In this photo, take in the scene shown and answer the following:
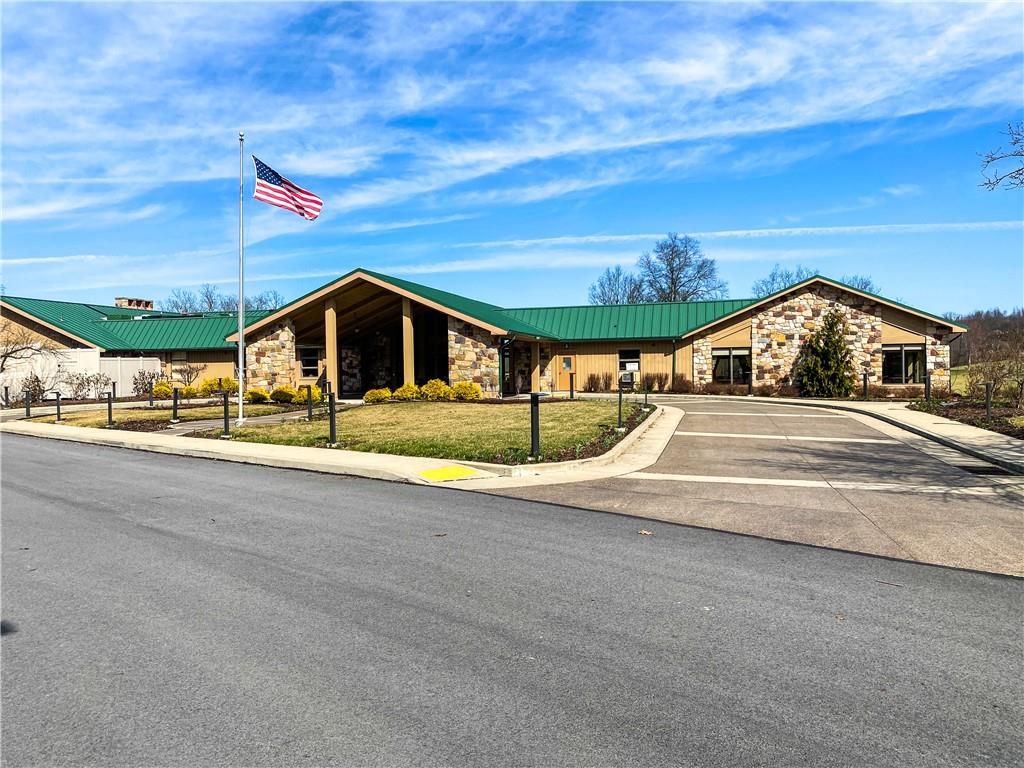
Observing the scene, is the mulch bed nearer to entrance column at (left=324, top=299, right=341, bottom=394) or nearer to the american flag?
the american flag

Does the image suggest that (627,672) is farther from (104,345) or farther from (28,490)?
(104,345)

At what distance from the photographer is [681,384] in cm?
3472

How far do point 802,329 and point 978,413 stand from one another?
43.2 ft

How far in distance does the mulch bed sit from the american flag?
1874 cm

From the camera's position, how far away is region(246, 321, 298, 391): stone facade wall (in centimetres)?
3109

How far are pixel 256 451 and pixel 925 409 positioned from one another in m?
20.4

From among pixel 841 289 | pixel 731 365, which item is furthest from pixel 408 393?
pixel 841 289

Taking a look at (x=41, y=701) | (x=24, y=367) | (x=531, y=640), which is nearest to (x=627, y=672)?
(x=531, y=640)

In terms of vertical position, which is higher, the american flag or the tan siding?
the american flag

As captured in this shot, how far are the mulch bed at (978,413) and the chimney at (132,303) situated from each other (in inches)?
1957

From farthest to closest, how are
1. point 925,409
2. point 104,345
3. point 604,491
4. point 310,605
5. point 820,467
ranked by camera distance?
point 104,345 < point 925,409 < point 820,467 < point 604,491 < point 310,605

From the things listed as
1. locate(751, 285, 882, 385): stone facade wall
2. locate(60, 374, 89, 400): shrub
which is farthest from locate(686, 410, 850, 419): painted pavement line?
locate(60, 374, 89, 400): shrub

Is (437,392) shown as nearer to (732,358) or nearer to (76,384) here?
(732,358)

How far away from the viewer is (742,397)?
31.9m
